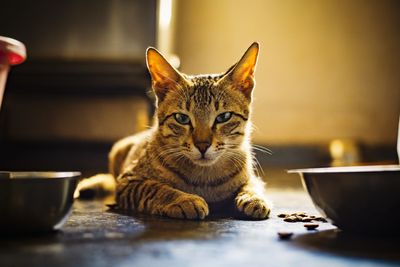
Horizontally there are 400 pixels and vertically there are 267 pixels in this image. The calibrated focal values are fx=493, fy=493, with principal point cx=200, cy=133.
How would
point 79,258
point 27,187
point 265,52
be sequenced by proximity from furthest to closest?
point 265,52 < point 27,187 < point 79,258

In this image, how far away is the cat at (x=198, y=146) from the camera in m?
1.53

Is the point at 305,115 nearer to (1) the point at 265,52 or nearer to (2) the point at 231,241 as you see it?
(1) the point at 265,52

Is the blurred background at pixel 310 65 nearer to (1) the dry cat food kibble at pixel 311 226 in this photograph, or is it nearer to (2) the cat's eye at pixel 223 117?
(2) the cat's eye at pixel 223 117

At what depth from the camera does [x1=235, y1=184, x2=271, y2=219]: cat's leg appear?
1439mm

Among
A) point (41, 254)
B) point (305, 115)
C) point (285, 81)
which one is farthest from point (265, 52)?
point (41, 254)

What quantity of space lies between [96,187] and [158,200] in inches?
27.0

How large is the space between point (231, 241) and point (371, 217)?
12.7 inches

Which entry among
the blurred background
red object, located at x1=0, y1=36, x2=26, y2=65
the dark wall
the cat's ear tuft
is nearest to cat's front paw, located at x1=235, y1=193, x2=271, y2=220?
the cat's ear tuft

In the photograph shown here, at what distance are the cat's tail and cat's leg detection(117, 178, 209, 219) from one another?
12.8 inches

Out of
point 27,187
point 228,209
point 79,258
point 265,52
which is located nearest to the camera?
point 79,258

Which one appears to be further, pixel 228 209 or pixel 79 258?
pixel 228 209

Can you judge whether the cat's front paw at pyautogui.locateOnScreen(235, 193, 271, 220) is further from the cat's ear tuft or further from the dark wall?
the dark wall

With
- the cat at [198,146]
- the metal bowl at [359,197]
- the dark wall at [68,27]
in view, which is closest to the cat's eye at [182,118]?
the cat at [198,146]

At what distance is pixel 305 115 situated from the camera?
4.27 m
